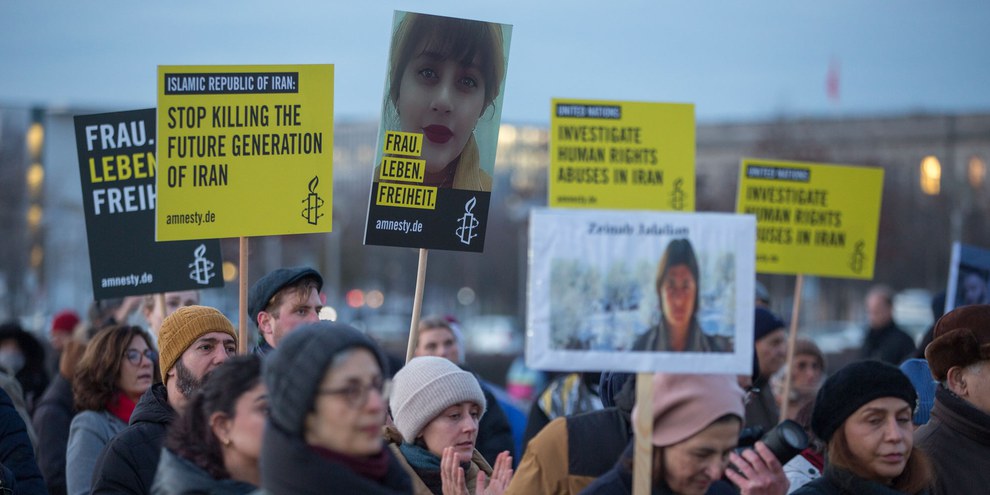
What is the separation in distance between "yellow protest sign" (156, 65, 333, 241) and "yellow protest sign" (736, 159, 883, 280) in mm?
4357

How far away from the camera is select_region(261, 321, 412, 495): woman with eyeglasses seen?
3537 mm

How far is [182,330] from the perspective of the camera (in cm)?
574

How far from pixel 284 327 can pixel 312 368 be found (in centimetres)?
267

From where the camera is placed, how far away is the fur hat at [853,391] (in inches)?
193

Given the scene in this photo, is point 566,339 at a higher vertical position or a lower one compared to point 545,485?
higher

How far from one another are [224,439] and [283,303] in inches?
86.2

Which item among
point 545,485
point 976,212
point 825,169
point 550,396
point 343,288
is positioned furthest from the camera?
point 343,288

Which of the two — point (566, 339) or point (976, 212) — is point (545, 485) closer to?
point (566, 339)

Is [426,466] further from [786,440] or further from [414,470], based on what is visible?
[786,440]

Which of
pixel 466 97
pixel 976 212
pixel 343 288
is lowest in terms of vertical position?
pixel 343 288

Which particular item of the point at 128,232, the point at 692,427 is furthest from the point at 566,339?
the point at 128,232

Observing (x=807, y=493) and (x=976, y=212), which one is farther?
(x=976, y=212)

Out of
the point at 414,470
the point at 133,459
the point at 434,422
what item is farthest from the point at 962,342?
the point at 133,459

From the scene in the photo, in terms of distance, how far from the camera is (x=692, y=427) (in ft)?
13.7
